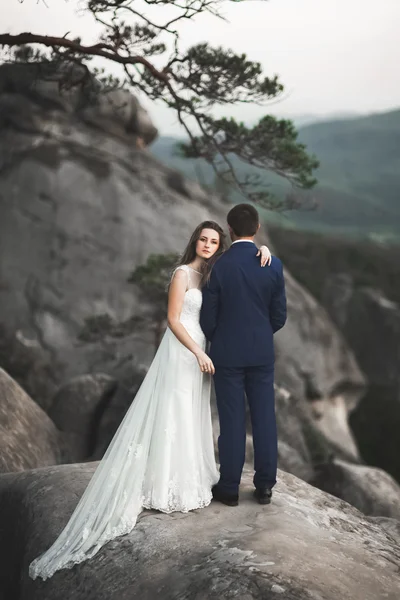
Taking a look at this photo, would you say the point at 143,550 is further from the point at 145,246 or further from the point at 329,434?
the point at 329,434

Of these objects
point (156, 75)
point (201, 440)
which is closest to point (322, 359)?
point (156, 75)

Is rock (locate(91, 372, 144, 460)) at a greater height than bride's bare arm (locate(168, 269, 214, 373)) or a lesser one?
lesser

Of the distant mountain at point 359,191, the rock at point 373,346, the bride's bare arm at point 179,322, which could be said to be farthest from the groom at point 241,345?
the distant mountain at point 359,191

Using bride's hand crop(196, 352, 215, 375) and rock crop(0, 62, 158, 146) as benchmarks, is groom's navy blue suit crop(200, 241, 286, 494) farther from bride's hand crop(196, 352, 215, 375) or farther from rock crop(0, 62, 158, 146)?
rock crop(0, 62, 158, 146)

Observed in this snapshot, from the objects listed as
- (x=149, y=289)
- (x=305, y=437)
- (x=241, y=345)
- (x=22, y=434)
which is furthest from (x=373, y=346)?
(x=241, y=345)

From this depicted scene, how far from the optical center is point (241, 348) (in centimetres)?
484

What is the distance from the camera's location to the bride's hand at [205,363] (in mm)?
4840

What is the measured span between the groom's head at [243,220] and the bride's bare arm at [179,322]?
498mm

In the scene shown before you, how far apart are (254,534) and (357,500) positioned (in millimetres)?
5429

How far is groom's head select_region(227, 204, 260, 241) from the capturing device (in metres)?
4.95

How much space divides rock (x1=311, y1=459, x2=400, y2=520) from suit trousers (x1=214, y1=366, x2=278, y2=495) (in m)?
4.79

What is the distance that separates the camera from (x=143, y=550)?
14.1ft

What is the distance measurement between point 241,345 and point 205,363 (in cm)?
28

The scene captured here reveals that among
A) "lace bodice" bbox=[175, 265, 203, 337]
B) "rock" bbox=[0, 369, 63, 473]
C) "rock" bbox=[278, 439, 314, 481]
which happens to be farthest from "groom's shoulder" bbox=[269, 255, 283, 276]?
"rock" bbox=[278, 439, 314, 481]
